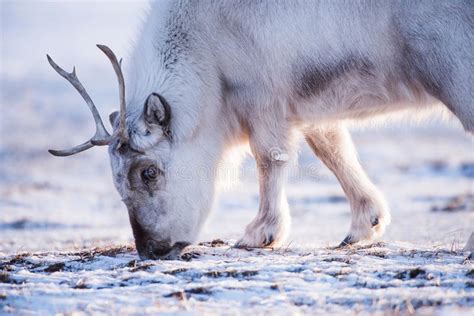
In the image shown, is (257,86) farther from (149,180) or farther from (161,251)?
(161,251)

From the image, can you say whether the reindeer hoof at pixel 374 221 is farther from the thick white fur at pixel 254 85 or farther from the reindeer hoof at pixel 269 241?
the reindeer hoof at pixel 269 241

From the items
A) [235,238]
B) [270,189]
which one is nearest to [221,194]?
[270,189]

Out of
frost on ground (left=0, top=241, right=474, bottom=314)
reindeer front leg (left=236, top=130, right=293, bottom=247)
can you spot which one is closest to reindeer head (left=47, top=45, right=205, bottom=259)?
frost on ground (left=0, top=241, right=474, bottom=314)

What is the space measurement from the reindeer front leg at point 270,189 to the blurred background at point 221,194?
51cm

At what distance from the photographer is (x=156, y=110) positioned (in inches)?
264

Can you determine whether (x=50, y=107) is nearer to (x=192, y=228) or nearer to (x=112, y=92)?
(x=112, y=92)

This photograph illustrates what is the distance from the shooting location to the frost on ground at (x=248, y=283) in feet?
16.3

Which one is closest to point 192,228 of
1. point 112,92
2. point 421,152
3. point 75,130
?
point 421,152

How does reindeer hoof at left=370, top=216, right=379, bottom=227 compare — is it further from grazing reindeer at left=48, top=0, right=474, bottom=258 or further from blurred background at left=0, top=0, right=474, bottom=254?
blurred background at left=0, top=0, right=474, bottom=254

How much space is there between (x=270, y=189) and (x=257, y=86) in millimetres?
925

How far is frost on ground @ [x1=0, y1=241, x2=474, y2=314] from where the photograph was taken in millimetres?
4957

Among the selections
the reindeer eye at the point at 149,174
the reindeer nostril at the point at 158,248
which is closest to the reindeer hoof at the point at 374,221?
the reindeer nostril at the point at 158,248

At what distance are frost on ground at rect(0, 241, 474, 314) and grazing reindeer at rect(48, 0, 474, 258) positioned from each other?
1.94ft

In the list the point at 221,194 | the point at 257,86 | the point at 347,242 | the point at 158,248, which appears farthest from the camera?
the point at 221,194
